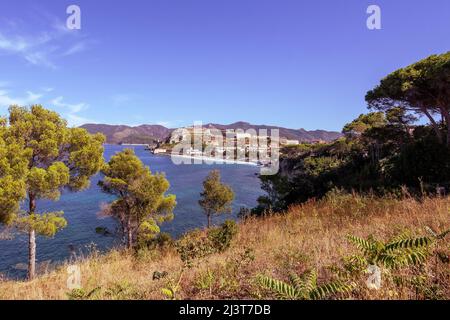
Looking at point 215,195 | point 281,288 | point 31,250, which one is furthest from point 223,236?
point 215,195

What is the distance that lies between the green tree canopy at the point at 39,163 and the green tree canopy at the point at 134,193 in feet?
18.1

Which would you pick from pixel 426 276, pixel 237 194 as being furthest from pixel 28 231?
pixel 237 194

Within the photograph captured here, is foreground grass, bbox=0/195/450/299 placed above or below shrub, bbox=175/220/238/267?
above

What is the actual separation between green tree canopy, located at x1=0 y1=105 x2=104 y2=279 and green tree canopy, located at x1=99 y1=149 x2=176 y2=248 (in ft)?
18.1

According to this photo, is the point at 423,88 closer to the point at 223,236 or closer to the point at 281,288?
the point at 223,236

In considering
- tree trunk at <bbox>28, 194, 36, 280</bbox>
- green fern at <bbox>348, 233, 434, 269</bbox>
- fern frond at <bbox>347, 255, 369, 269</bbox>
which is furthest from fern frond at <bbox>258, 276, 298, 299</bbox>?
tree trunk at <bbox>28, 194, 36, 280</bbox>

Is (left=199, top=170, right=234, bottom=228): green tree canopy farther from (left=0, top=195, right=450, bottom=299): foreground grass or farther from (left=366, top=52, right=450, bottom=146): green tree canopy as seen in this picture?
(left=0, top=195, right=450, bottom=299): foreground grass

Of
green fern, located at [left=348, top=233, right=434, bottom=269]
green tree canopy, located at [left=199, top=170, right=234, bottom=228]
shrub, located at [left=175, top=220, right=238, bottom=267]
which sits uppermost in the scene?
green fern, located at [left=348, top=233, right=434, bottom=269]

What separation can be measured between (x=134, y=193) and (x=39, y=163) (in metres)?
7.47

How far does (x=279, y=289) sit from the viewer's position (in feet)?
8.95

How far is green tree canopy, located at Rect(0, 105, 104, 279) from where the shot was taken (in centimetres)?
1034

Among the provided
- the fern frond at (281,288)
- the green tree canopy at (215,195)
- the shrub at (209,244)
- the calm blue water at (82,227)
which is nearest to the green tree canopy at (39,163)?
the calm blue water at (82,227)
